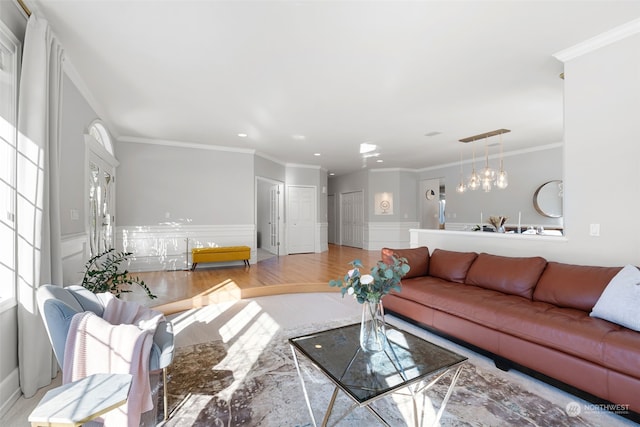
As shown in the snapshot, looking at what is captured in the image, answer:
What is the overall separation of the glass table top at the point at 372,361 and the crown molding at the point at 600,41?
2.98 meters

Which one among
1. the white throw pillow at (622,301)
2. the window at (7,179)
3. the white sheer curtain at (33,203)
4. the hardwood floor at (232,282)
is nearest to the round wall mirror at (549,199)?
the hardwood floor at (232,282)

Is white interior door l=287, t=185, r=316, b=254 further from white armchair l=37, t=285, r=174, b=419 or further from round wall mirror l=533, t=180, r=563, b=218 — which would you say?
white armchair l=37, t=285, r=174, b=419

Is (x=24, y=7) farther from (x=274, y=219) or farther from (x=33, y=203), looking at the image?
(x=274, y=219)

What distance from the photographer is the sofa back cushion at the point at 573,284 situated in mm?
2373

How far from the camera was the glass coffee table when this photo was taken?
1532 mm

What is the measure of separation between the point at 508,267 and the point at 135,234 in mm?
Result: 6129

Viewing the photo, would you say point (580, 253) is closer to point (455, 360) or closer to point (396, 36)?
point (455, 360)

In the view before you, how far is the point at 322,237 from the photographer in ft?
29.7

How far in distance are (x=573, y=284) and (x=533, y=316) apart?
1.83 ft

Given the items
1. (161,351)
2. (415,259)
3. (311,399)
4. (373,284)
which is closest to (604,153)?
(415,259)

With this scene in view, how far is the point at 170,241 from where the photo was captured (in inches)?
243

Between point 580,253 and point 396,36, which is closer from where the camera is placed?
point 396,36

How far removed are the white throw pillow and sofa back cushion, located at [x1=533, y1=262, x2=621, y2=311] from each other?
0.13m

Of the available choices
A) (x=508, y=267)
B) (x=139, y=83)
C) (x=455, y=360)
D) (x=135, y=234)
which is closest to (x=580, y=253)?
(x=508, y=267)
